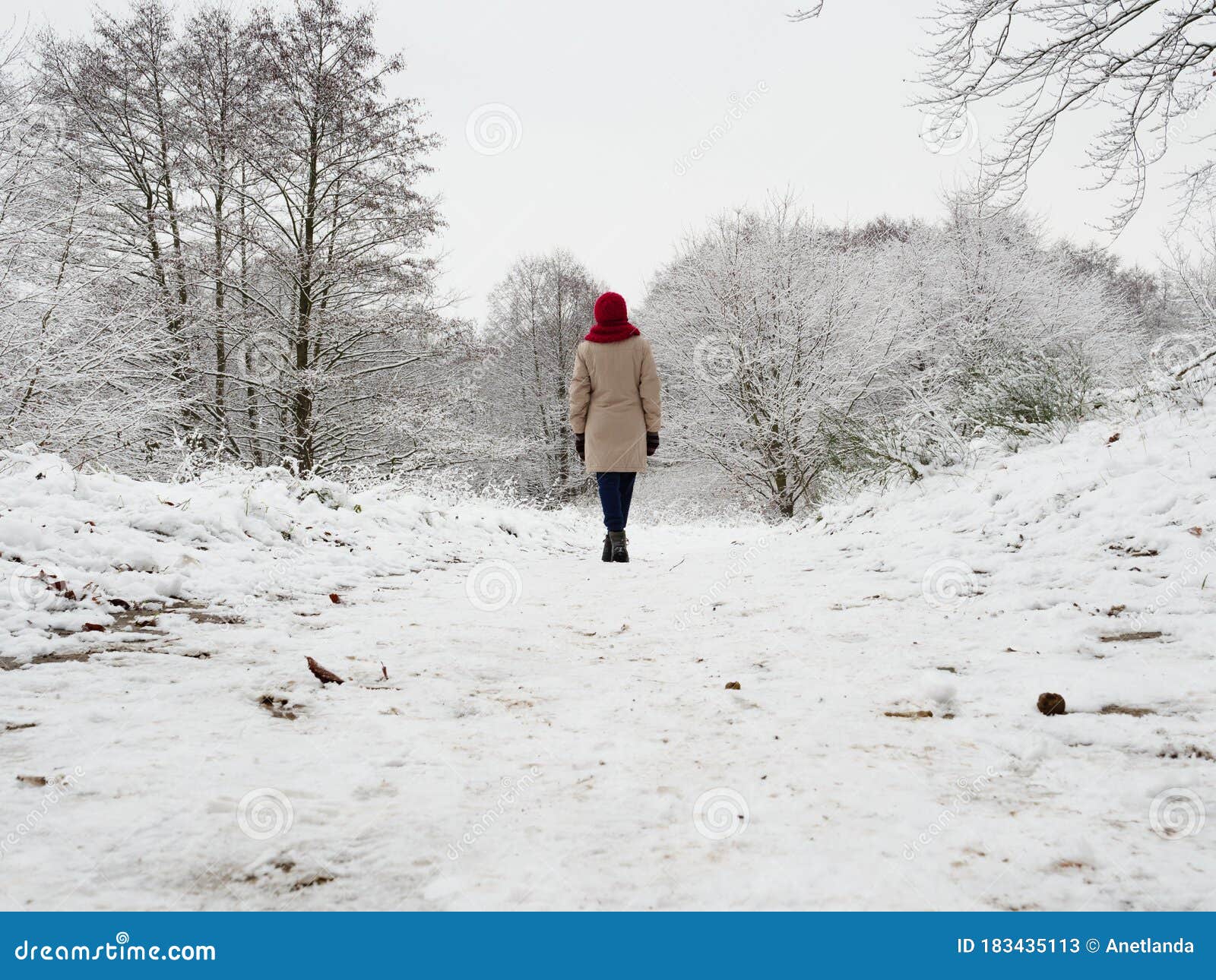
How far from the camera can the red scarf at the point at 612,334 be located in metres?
5.98

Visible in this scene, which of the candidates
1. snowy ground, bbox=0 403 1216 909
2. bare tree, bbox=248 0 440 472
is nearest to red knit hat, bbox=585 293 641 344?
snowy ground, bbox=0 403 1216 909

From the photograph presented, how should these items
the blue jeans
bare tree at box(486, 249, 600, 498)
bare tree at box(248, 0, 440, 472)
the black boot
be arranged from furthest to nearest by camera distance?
A: bare tree at box(486, 249, 600, 498)
bare tree at box(248, 0, 440, 472)
the black boot
the blue jeans

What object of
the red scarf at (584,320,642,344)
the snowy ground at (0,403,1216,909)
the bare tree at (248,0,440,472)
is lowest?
A: the snowy ground at (0,403,1216,909)

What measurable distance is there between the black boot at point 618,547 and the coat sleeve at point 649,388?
1.05 metres

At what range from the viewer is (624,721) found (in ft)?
6.82

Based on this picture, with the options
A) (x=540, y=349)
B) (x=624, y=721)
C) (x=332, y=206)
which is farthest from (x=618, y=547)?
(x=540, y=349)

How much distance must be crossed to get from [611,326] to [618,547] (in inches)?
80.1

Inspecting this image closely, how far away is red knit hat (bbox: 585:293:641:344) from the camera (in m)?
5.96

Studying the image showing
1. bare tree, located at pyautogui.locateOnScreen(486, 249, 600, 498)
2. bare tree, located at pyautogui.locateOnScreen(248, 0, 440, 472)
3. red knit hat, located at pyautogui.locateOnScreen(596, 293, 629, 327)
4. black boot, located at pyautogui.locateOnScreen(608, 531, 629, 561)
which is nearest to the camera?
red knit hat, located at pyautogui.locateOnScreen(596, 293, 629, 327)

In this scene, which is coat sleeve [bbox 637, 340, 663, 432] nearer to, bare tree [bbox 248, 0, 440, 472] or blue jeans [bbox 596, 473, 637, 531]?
blue jeans [bbox 596, 473, 637, 531]

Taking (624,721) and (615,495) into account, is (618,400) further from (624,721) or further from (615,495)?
(624,721)

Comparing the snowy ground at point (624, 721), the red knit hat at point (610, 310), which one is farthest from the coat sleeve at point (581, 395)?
the snowy ground at point (624, 721)

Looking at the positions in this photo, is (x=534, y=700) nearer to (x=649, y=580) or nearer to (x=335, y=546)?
(x=649, y=580)

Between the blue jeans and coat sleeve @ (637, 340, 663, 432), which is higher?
coat sleeve @ (637, 340, 663, 432)
